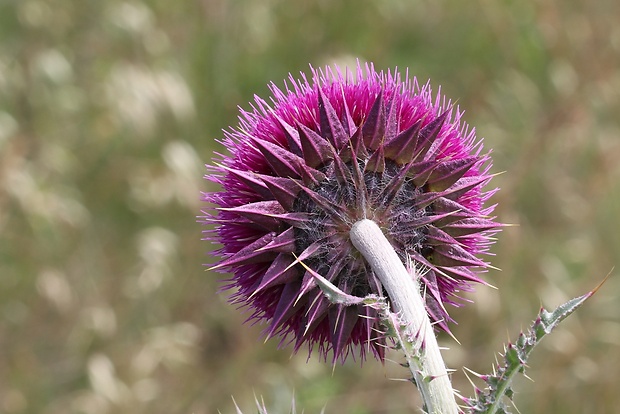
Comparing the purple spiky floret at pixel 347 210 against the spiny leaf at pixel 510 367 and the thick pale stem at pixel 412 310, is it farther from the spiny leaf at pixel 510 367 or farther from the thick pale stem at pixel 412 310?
the spiny leaf at pixel 510 367

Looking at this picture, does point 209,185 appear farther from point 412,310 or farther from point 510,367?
point 510,367

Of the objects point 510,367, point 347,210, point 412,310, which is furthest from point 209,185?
point 510,367

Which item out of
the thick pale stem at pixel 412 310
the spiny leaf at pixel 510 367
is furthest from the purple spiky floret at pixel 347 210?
the spiny leaf at pixel 510 367

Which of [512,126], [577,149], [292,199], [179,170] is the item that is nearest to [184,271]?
[179,170]

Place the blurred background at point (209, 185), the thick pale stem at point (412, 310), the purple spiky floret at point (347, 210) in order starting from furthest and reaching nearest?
the blurred background at point (209, 185) → the purple spiky floret at point (347, 210) → the thick pale stem at point (412, 310)

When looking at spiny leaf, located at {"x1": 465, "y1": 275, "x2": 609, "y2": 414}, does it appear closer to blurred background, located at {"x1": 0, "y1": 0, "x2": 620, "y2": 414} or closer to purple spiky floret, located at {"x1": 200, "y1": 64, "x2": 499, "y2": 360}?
purple spiky floret, located at {"x1": 200, "y1": 64, "x2": 499, "y2": 360}

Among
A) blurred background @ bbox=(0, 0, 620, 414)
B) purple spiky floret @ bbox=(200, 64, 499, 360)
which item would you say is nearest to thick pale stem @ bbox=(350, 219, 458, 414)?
purple spiky floret @ bbox=(200, 64, 499, 360)
